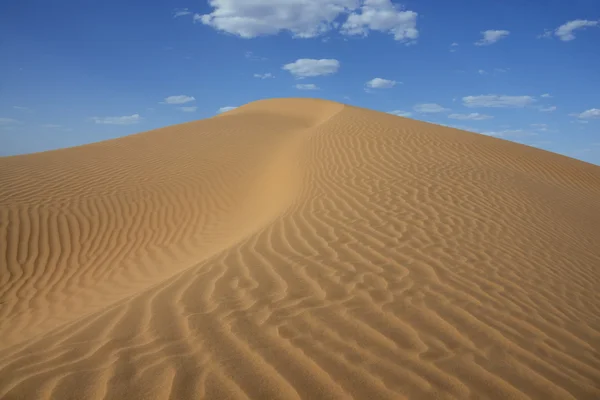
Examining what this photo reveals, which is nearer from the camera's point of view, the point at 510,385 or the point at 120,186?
the point at 510,385

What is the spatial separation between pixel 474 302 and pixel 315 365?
1873 mm

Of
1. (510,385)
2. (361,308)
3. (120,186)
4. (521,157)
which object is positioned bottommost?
(510,385)

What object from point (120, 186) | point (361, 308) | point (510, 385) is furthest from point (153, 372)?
point (120, 186)

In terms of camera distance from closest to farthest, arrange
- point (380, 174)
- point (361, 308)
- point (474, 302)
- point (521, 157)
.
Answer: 1. point (361, 308)
2. point (474, 302)
3. point (380, 174)
4. point (521, 157)

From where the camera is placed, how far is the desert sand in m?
2.59

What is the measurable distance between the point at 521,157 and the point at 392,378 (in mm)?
13125

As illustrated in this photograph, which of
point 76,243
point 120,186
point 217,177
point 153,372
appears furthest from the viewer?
point 217,177

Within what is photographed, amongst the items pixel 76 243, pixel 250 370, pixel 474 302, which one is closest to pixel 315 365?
pixel 250 370

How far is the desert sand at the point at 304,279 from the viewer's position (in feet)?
8.51

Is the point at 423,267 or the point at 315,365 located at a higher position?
the point at 423,267

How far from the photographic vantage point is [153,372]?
8.24 feet

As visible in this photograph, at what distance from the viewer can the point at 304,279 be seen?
13.5 ft

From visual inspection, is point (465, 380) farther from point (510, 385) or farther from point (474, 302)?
point (474, 302)

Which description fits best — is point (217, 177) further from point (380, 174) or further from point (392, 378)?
point (392, 378)
